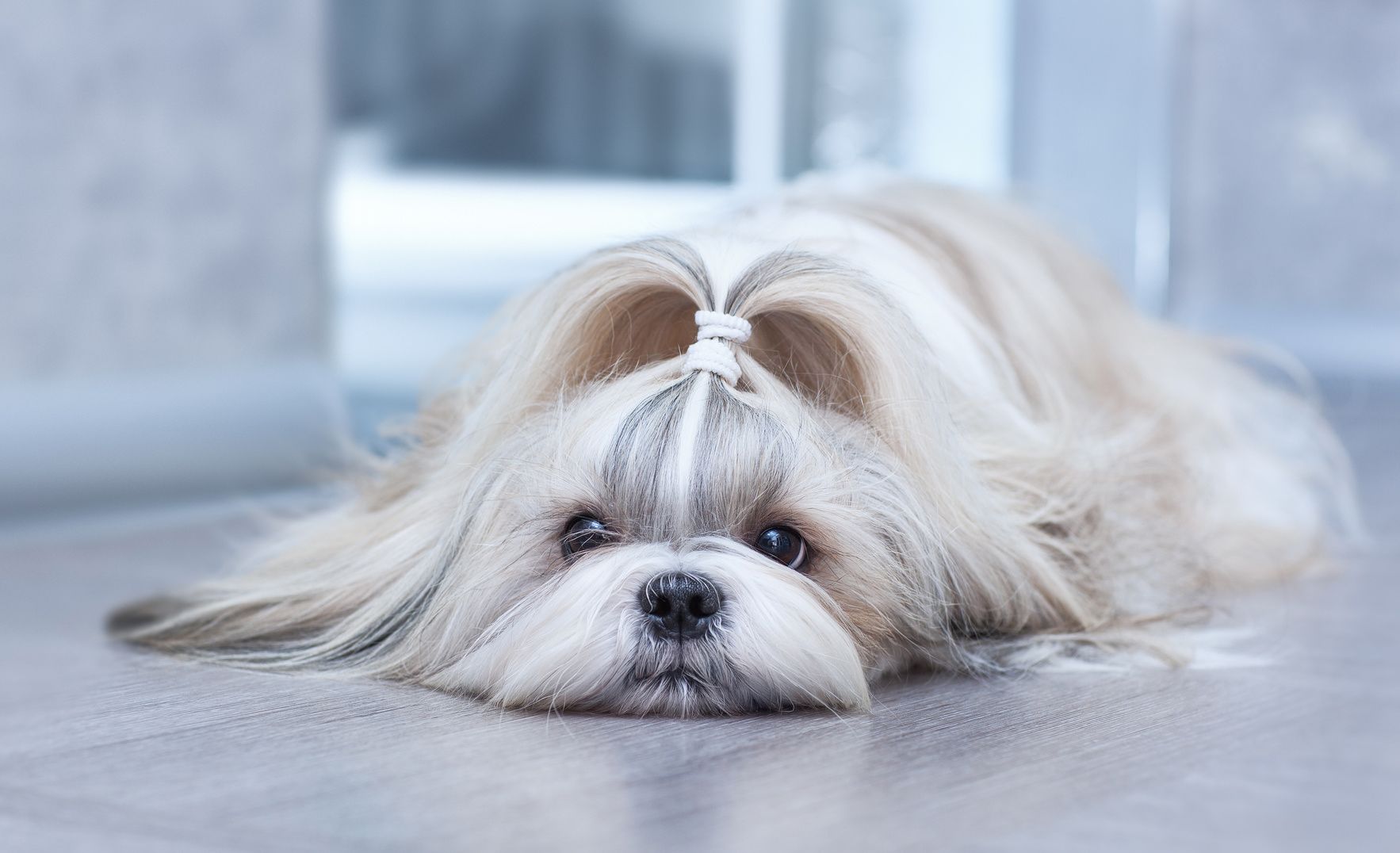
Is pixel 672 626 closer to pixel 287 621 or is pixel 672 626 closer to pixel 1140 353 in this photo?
pixel 287 621

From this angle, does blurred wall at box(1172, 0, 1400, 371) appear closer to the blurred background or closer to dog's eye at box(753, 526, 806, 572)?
the blurred background

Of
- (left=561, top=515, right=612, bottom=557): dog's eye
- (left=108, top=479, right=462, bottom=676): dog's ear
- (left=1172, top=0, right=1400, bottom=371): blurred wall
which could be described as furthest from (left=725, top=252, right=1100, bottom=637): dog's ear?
(left=1172, top=0, right=1400, bottom=371): blurred wall

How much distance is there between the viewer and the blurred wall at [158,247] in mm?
3285

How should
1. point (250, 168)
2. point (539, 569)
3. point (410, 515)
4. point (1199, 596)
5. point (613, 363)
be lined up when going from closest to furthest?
point (539, 569)
point (613, 363)
point (410, 515)
point (1199, 596)
point (250, 168)

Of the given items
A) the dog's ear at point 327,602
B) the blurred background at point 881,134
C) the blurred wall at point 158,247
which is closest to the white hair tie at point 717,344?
the dog's ear at point 327,602

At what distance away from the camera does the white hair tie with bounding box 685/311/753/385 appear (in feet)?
6.02

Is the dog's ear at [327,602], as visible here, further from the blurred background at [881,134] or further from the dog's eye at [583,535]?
the blurred background at [881,134]

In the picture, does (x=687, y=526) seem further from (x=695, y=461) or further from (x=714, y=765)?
(x=714, y=765)

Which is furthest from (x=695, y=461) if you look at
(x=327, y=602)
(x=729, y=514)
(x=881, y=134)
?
(x=881, y=134)

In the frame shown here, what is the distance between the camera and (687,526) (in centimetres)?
178

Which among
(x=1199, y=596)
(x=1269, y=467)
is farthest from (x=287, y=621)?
(x=1269, y=467)

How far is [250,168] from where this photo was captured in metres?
3.83

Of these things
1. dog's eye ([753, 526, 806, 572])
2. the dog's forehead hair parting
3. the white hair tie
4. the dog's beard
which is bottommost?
the dog's beard

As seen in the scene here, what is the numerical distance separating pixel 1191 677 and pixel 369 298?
5187mm
